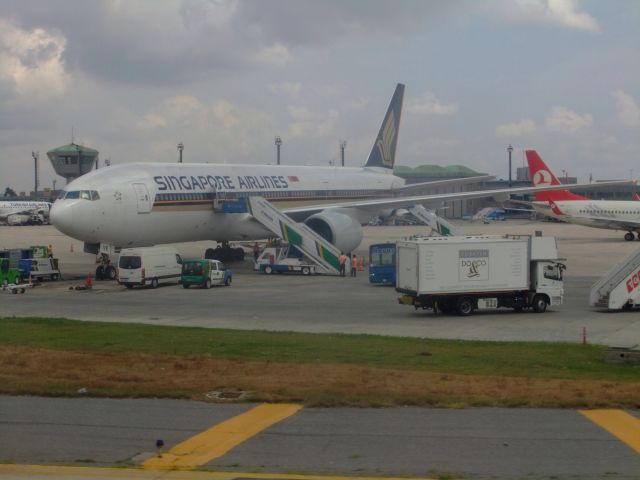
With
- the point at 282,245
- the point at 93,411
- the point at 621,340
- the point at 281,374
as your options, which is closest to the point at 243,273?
the point at 282,245

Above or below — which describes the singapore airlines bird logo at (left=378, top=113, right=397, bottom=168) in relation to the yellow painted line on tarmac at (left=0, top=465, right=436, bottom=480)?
above

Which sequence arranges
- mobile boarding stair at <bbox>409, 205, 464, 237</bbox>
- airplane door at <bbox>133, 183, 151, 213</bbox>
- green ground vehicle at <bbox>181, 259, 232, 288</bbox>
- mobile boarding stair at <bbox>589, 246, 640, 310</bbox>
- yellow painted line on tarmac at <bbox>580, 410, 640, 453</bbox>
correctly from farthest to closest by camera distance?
mobile boarding stair at <bbox>409, 205, 464, 237</bbox>, airplane door at <bbox>133, 183, 151, 213</bbox>, green ground vehicle at <bbox>181, 259, 232, 288</bbox>, mobile boarding stair at <bbox>589, 246, 640, 310</bbox>, yellow painted line on tarmac at <bbox>580, 410, 640, 453</bbox>

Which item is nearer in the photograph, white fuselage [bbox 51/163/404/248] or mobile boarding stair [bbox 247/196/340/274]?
white fuselage [bbox 51/163/404/248]

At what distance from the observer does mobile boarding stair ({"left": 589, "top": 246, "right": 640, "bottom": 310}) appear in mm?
32906

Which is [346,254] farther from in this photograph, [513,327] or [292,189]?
[513,327]

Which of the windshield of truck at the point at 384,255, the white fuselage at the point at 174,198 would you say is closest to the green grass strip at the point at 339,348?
the white fuselage at the point at 174,198

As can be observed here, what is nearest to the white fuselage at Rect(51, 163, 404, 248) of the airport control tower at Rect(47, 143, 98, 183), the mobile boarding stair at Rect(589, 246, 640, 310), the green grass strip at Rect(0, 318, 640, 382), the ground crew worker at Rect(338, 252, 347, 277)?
the ground crew worker at Rect(338, 252, 347, 277)

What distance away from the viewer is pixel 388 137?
6712 centimetres

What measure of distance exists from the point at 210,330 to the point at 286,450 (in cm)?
1463

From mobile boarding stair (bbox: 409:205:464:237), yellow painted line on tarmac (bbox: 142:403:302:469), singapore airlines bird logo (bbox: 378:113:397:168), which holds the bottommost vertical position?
yellow painted line on tarmac (bbox: 142:403:302:469)

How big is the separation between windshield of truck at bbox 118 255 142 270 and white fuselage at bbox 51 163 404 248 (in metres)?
2.19

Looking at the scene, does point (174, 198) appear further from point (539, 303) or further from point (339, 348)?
point (339, 348)

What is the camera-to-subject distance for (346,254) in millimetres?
52000

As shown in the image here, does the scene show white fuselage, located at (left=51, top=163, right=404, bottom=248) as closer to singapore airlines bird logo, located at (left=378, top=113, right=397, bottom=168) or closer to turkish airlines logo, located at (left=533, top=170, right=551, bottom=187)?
singapore airlines bird logo, located at (left=378, top=113, right=397, bottom=168)
